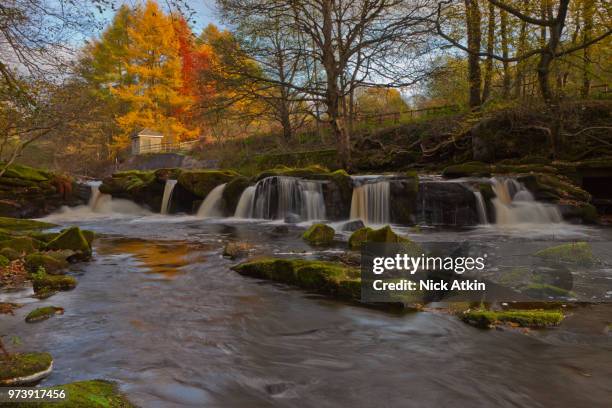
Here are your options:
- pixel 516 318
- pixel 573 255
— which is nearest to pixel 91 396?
pixel 516 318

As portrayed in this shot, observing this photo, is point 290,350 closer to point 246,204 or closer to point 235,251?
point 235,251

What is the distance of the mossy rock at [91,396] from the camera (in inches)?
94.6

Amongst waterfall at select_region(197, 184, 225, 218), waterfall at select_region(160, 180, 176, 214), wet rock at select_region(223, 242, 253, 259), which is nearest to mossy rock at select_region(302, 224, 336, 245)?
wet rock at select_region(223, 242, 253, 259)

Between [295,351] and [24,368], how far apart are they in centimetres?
233

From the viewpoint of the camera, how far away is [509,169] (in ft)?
49.0

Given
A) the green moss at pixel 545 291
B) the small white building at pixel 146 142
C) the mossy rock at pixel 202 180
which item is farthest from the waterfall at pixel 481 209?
the small white building at pixel 146 142

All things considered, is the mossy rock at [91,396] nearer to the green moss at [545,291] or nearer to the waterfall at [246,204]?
the green moss at [545,291]

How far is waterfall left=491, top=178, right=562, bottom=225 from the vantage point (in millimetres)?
12875

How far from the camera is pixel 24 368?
3.17m

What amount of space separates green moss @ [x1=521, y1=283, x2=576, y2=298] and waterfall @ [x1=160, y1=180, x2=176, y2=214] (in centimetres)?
1714

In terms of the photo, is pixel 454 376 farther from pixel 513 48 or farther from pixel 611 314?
pixel 513 48

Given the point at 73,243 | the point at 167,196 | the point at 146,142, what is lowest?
the point at 73,243

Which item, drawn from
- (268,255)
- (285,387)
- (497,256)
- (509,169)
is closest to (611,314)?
(497,256)

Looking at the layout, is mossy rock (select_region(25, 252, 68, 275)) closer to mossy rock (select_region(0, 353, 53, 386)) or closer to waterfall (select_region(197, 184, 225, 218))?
mossy rock (select_region(0, 353, 53, 386))
